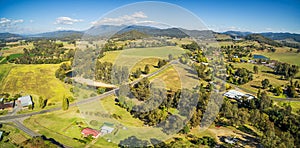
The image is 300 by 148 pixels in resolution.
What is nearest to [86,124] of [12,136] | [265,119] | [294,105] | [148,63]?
[12,136]

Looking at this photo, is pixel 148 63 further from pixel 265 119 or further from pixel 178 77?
pixel 265 119

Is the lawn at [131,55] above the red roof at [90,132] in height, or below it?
above

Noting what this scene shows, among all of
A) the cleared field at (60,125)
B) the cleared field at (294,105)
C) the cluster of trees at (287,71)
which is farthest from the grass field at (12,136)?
the cluster of trees at (287,71)

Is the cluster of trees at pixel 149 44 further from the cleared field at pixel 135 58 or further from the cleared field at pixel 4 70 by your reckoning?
the cleared field at pixel 4 70

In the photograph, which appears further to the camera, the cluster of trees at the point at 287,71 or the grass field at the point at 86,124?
the cluster of trees at the point at 287,71

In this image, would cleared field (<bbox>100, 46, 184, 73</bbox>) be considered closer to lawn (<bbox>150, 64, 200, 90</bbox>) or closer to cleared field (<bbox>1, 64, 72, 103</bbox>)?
lawn (<bbox>150, 64, 200, 90</bbox>)

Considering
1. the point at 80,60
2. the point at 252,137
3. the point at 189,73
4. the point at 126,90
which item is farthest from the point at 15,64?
the point at 252,137

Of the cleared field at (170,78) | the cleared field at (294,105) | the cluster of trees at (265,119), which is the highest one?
the cleared field at (170,78)

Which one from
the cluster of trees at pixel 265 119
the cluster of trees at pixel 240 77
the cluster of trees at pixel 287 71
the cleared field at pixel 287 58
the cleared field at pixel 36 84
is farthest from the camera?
the cleared field at pixel 287 58

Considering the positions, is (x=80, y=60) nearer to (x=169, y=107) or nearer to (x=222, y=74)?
(x=169, y=107)

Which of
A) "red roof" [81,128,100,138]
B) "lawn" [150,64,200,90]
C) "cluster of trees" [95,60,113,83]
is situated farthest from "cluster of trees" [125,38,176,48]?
"red roof" [81,128,100,138]
